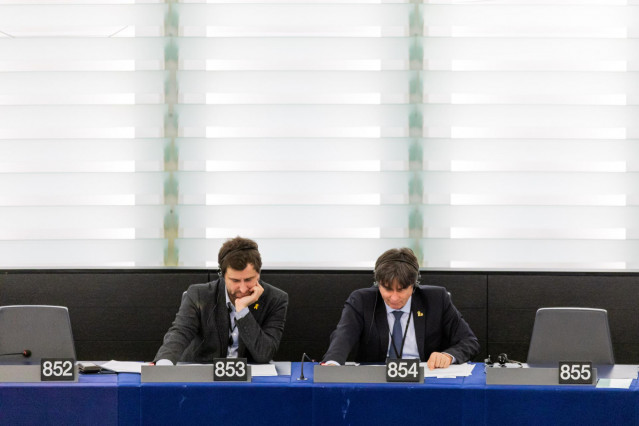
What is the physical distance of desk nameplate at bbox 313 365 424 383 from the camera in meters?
3.34

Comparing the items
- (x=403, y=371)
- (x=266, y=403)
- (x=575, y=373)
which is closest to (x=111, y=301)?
(x=266, y=403)

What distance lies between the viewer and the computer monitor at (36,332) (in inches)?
Answer: 169

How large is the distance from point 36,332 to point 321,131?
198cm

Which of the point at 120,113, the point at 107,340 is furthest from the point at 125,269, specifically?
the point at 120,113

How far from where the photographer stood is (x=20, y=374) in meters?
3.39

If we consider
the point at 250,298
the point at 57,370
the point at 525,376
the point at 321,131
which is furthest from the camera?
the point at 321,131

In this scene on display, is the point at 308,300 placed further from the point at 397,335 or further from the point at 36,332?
the point at 36,332

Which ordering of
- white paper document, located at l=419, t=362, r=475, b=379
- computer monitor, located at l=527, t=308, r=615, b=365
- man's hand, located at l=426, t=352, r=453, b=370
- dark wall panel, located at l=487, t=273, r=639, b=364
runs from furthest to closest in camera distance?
dark wall panel, located at l=487, t=273, r=639, b=364 → computer monitor, located at l=527, t=308, r=615, b=365 → man's hand, located at l=426, t=352, r=453, b=370 → white paper document, located at l=419, t=362, r=475, b=379

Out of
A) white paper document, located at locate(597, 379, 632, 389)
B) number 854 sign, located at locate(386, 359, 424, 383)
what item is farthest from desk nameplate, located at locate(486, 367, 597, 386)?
number 854 sign, located at locate(386, 359, 424, 383)

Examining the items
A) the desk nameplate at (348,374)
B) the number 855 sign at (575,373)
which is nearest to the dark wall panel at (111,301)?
the desk nameplate at (348,374)

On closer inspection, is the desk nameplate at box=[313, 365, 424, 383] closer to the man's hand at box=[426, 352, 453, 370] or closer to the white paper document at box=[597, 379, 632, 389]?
the man's hand at box=[426, 352, 453, 370]

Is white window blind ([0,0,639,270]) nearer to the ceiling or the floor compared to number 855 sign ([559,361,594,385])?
nearer to the ceiling

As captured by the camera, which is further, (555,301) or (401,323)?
(555,301)

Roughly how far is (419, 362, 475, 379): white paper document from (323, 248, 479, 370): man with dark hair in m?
0.22
